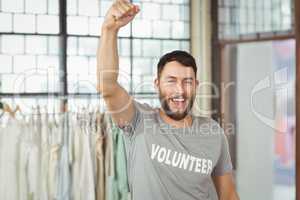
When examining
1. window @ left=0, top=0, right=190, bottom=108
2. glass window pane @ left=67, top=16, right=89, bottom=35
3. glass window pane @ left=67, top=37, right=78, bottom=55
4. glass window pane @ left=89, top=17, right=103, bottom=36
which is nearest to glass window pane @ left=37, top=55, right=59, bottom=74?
window @ left=0, top=0, right=190, bottom=108

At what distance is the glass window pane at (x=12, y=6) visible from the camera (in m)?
3.20

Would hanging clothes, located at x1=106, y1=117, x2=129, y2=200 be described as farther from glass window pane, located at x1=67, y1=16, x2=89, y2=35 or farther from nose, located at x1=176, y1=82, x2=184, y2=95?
nose, located at x1=176, y1=82, x2=184, y2=95

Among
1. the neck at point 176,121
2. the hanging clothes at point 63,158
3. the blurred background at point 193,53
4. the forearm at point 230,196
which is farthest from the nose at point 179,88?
the blurred background at point 193,53

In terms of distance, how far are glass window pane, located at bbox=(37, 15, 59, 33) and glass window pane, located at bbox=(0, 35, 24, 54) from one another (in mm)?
152

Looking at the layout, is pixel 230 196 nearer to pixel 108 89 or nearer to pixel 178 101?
pixel 178 101

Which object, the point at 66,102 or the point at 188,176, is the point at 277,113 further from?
the point at 188,176

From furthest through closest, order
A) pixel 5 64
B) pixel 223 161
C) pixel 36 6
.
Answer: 1. pixel 36 6
2. pixel 5 64
3. pixel 223 161

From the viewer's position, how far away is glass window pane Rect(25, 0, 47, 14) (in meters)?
3.28

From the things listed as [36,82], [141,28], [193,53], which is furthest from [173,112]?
[193,53]

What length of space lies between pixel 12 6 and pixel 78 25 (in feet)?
1.57

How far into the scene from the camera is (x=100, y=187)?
3023 mm

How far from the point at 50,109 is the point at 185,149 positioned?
5.94ft

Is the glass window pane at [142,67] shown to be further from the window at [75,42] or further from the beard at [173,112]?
the beard at [173,112]

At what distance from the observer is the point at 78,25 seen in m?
3.46
